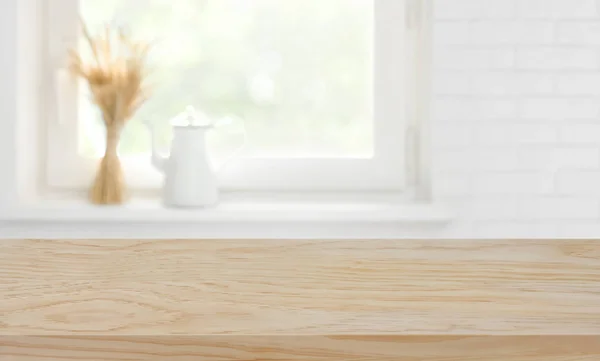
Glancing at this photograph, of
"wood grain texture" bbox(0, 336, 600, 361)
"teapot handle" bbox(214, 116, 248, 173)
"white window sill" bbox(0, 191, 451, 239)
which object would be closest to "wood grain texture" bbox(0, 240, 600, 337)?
"wood grain texture" bbox(0, 336, 600, 361)

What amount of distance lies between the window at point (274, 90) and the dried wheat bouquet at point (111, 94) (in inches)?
3.8

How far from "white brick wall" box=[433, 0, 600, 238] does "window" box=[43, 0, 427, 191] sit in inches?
5.9

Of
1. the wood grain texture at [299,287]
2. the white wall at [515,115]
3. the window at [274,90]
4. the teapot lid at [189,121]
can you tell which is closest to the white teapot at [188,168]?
the teapot lid at [189,121]

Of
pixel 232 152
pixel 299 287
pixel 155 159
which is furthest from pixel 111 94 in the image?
pixel 299 287

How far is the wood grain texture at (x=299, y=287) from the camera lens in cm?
74

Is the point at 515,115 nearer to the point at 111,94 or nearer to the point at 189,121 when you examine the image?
the point at 189,121

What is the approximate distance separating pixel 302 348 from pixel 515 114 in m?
1.32

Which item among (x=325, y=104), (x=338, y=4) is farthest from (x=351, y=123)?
(x=338, y=4)

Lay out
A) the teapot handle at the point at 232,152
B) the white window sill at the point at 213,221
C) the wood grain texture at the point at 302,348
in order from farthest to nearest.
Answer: the teapot handle at the point at 232,152 < the white window sill at the point at 213,221 < the wood grain texture at the point at 302,348

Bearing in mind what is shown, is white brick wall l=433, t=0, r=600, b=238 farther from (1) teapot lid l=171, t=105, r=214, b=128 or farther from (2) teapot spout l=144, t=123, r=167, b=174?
(2) teapot spout l=144, t=123, r=167, b=174

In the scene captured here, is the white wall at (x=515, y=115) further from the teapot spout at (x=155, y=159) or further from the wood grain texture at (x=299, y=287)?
the wood grain texture at (x=299, y=287)

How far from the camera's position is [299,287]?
0.77 metres

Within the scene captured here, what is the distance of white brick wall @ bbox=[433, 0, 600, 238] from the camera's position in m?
1.87

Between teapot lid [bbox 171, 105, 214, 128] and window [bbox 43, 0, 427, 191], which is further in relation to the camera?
window [bbox 43, 0, 427, 191]
